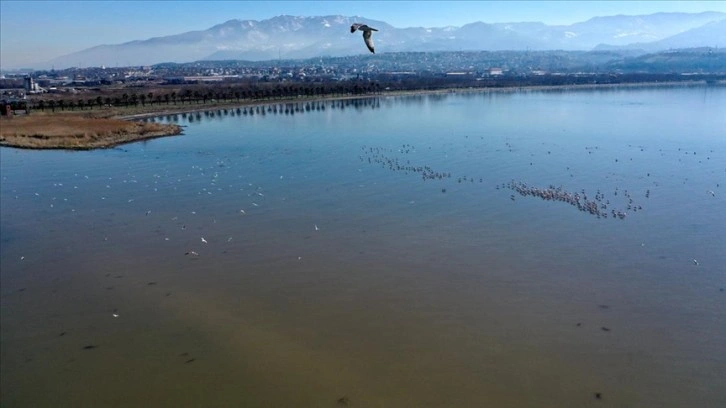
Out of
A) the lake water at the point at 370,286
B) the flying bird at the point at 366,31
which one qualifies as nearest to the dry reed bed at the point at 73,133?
the lake water at the point at 370,286

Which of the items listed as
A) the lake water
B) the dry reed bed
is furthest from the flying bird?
the dry reed bed

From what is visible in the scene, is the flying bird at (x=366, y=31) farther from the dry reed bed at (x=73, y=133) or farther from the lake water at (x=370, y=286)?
the dry reed bed at (x=73, y=133)

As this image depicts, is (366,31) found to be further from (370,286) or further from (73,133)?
(73,133)

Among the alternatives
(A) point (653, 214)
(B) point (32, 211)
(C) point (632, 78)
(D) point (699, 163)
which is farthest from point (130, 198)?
(C) point (632, 78)

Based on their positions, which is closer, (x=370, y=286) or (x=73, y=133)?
(x=370, y=286)

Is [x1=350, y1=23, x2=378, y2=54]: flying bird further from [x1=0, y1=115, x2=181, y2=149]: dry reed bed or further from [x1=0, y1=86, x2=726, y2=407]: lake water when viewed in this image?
[x1=0, y1=115, x2=181, y2=149]: dry reed bed

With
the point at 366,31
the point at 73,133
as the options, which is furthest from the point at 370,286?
the point at 73,133

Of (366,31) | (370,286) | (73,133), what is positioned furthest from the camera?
(73,133)
